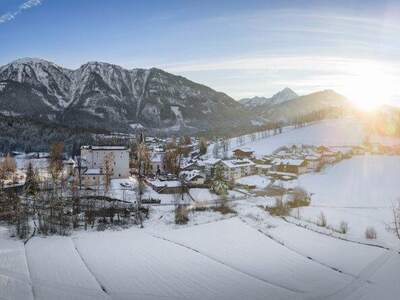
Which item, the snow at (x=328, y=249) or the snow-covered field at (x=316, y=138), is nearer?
the snow at (x=328, y=249)

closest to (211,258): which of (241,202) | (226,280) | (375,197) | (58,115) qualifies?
(226,280)

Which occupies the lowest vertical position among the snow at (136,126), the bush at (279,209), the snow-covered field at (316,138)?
the bush at (279,209)

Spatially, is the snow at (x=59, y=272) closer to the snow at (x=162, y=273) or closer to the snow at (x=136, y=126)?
the snow at (x=162, y=273)

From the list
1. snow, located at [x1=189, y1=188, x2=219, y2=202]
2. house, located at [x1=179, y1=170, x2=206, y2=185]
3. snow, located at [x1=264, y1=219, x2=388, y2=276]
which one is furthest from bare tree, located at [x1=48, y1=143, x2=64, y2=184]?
snow, located at [x1=264, y1=219, x2=388, y2=276]

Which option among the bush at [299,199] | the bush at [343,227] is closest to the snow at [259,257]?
the bush at [343,227]

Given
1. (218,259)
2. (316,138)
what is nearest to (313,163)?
(316,138)

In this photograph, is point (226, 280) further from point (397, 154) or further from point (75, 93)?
point (75, 93)
